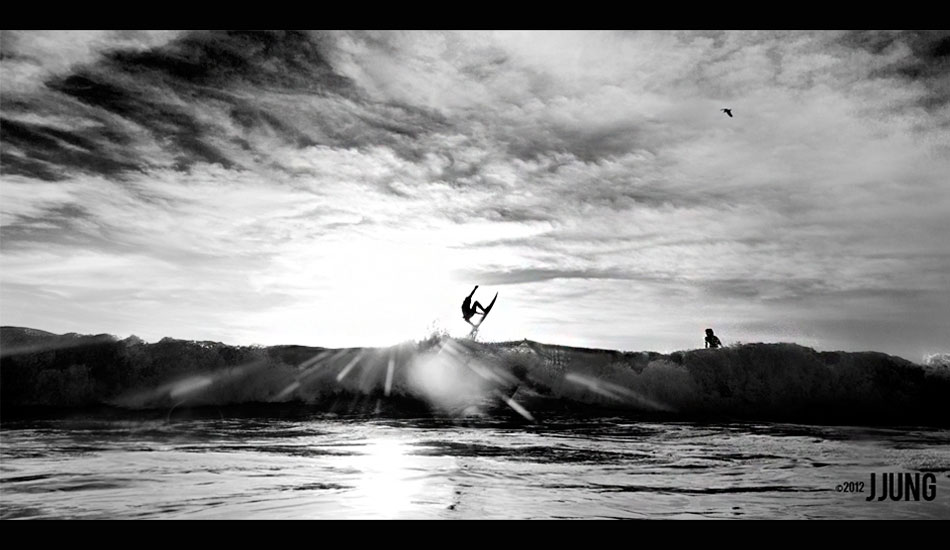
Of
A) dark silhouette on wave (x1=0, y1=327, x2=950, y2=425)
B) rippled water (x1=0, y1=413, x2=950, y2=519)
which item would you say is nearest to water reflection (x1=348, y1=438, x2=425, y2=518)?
rippled water (x1=0, y1=413, x2=950, y2=519)

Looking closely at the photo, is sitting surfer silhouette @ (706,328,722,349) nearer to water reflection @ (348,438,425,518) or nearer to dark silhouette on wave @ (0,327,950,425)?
dark silhouette on wave @ (0,327,950,425)

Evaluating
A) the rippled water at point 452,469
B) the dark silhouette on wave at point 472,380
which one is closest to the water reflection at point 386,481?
the rippled water at point 452,469

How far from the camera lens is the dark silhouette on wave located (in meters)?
14.5

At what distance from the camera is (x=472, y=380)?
15969mm

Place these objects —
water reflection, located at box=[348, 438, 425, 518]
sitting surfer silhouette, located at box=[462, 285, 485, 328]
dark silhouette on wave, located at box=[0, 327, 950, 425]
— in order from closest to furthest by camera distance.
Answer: water reflection, located at box=[348, 438, 425, 518] → sitting surfer silhouette, located at box=[462, 285, 485, 328] → dark silhouette on wave, located at box=[0, 327, 950, 425]

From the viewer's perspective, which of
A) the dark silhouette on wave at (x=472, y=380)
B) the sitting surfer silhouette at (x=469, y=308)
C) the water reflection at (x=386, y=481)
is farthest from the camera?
the dark silhouette on wave at (x=472, y=380)

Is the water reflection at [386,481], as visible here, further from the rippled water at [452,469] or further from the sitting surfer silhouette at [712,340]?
the sitting surfer silhouette at [712,340]

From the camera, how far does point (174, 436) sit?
389 inches

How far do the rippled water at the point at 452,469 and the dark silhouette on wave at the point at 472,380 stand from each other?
2.83 meters

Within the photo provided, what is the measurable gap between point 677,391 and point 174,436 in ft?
34.8

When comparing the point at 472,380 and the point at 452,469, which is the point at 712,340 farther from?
the point at 452,469

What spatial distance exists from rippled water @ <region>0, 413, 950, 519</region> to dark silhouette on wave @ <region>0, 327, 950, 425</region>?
2834 mm

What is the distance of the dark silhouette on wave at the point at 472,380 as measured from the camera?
14.5 meters

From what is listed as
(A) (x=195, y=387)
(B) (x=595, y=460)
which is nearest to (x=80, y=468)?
(B) (x=595, y=460)
